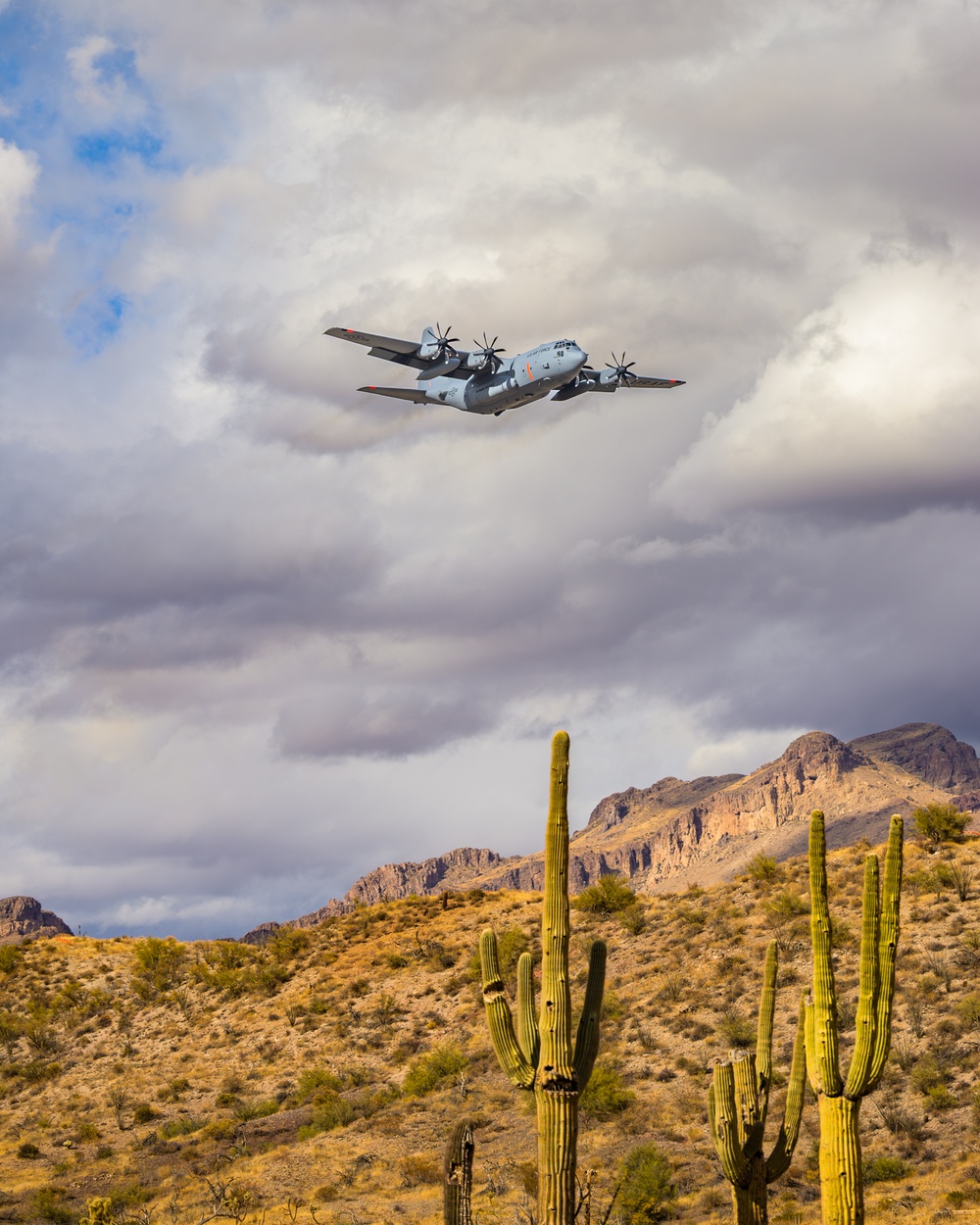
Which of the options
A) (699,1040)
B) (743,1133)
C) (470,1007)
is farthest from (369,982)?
(743,1133)

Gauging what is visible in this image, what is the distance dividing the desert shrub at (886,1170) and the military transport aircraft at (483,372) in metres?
37.1

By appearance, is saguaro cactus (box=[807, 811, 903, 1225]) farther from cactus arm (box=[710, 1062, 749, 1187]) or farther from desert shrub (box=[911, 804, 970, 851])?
desert shrub (box=[911, 804, 970, 851])

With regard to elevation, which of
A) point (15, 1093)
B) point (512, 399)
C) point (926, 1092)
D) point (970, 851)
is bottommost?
point (15, 1093)

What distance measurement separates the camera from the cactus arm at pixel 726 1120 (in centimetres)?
1463

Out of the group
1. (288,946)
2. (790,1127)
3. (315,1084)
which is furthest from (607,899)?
(790,1127)

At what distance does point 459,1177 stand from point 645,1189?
52.4ft

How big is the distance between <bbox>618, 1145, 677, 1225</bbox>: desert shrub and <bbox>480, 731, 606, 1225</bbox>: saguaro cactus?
50.2 feet

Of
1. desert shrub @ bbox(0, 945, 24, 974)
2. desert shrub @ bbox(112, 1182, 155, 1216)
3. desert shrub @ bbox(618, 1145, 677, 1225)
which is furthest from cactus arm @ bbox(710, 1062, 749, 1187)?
desert shrub @ bbox(0, 945, 24, 974)

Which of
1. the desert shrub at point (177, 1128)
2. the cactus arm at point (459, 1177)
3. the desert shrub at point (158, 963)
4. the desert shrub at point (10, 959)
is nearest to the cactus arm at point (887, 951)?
the cactus arm at point (459, 1177)

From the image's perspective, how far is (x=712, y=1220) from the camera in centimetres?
2578

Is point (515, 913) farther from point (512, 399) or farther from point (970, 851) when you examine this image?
point (512, 399)

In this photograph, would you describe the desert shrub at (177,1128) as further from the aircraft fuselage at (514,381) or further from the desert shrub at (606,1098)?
the aircraft fuselage at (514,381)

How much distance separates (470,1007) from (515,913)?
11.1m

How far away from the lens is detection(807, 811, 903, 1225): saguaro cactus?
42.7 feet
